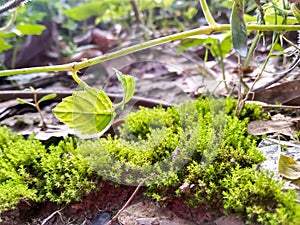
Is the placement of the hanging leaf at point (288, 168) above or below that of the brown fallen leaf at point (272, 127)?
above

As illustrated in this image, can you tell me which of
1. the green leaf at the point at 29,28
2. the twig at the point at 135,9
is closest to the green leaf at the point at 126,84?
the green leaf at the point at 29,28

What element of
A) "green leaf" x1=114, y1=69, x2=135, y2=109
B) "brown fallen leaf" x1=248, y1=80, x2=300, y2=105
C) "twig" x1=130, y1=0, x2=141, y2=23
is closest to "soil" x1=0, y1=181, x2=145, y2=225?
"green leaf" x1=114, y1=69, x2=135, y2=109

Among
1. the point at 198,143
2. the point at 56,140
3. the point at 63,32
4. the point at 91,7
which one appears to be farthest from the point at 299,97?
the point at 63,32

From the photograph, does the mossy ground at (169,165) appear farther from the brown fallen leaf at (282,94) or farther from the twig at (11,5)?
the twig at (11,5)

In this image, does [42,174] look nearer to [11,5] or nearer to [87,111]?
[87,111]

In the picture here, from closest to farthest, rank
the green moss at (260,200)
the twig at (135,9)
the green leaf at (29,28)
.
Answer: the green moss at (260,200)
the green leaf at (29,28)
the twig at (135,9)

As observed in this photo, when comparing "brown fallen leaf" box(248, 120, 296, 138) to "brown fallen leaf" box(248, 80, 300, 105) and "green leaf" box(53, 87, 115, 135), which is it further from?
"green leaf" box(53, 87, 115, 135)

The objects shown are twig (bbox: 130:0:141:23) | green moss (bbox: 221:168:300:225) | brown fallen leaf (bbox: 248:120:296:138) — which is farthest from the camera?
twig (bbox: 130:0:141:23)

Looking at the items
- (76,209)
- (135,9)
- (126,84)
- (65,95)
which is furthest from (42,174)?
(135,9)
